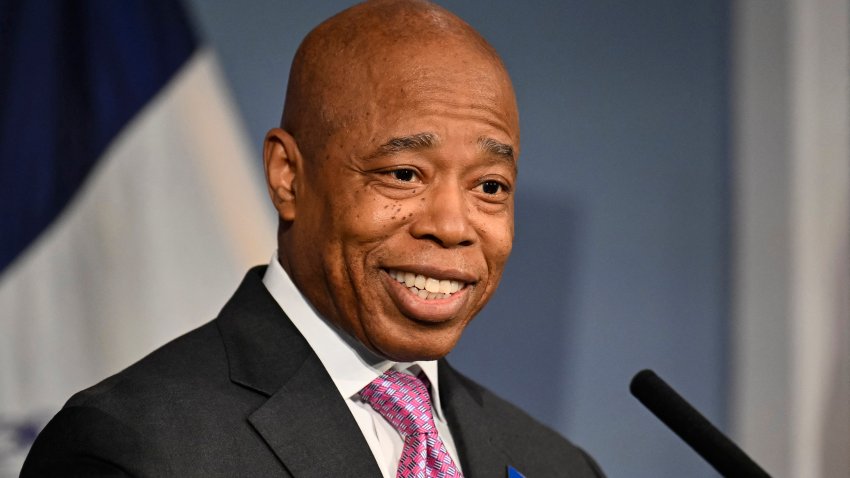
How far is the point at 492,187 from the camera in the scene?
171 centimetres

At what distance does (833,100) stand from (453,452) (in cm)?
153

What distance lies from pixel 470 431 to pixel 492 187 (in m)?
0.39

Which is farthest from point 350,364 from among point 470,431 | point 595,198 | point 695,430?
point 595,198

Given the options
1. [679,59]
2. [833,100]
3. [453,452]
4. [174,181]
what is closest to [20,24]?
[174,181]

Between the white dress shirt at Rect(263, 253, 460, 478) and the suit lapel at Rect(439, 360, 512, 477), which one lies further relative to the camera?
the suit lapel at Rect(439, 360, 512, 477)

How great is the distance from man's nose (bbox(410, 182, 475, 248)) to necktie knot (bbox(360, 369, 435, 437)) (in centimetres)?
23

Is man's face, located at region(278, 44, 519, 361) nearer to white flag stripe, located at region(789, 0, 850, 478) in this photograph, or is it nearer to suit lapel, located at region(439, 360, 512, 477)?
suit lapel, located at region(439, 360, 512, 477)

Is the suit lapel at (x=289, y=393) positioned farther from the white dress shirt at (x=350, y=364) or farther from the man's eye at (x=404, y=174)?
the man's eye at (x=404, y=174)

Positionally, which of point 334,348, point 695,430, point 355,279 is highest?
point 355,279

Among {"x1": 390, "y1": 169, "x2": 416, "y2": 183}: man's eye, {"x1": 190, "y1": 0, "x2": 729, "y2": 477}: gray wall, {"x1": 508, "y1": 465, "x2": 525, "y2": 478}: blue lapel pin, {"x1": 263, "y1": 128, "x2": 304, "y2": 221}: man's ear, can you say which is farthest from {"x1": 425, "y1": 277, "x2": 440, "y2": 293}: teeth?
{"x1": 190, "y1": 0, "x2": 729, "y2": 477}: gray wall

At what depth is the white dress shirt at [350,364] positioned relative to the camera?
168cm

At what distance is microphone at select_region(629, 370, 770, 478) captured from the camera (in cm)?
150

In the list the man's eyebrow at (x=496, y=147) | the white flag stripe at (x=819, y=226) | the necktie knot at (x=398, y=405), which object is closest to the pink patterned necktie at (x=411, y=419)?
the necktie knot at (x=398, y=405)

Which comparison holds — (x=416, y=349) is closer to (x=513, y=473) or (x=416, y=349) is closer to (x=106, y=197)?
(x=513, y=473)
